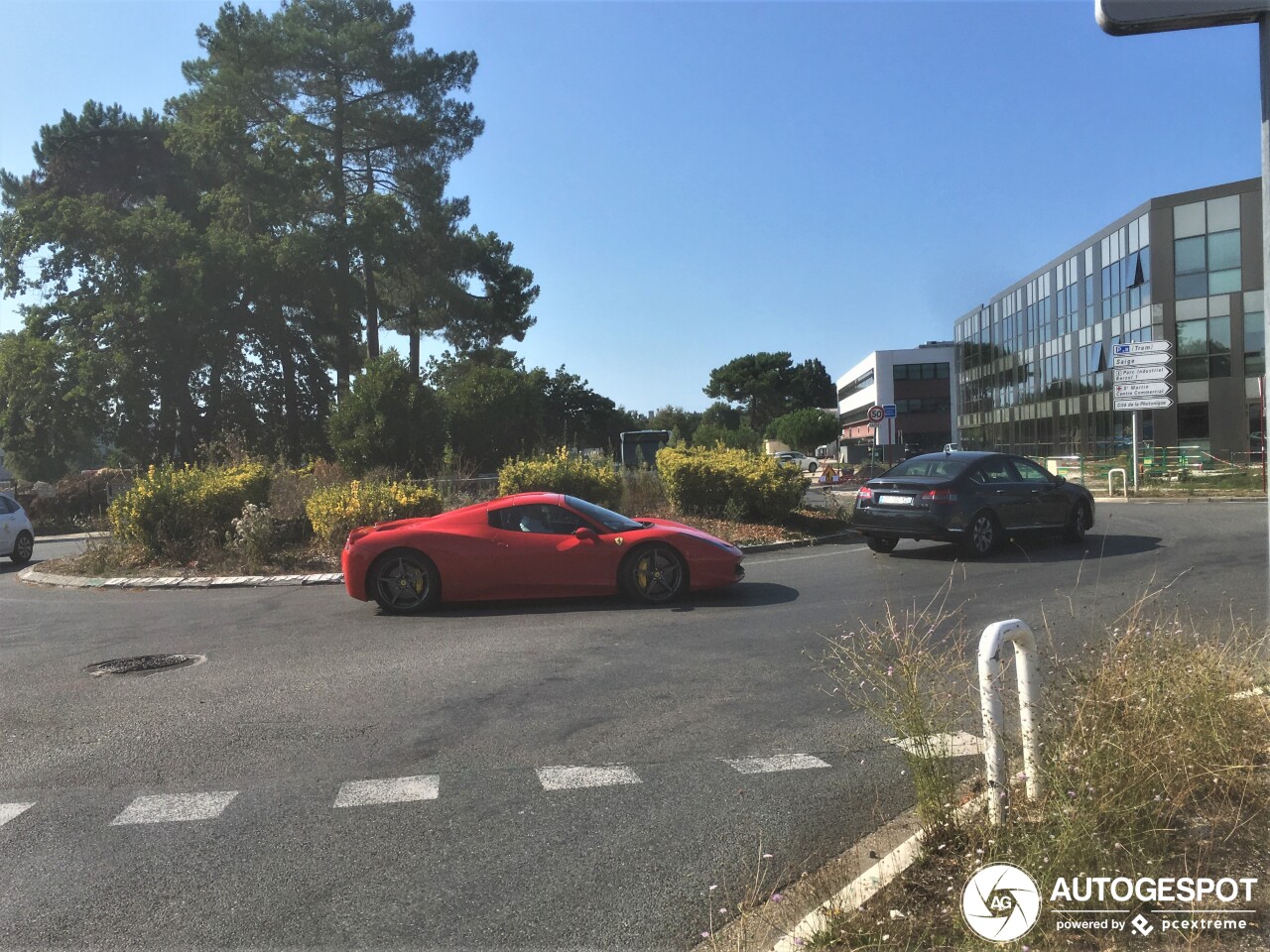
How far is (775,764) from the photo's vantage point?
499 cm

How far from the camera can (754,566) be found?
13086 mm

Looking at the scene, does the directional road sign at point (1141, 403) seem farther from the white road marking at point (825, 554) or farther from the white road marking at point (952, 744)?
the white road marking at point (952, 744)

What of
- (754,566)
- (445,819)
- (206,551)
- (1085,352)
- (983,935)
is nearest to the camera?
(983,935)

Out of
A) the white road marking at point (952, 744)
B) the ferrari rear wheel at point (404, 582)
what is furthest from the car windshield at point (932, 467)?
the white road marking at point (952, 744)

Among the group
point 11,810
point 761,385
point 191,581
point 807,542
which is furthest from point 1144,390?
point 761,385

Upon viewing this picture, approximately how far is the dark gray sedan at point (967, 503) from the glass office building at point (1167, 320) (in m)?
19.3

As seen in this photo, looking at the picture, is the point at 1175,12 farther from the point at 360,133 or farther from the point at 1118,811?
the point at 360,133

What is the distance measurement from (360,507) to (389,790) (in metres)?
10.2

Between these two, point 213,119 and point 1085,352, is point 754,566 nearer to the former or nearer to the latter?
point 213,119

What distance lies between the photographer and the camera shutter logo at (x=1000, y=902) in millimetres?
2932

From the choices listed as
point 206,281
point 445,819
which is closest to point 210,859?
point 445,819

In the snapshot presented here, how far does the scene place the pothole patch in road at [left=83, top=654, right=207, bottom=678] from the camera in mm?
7605

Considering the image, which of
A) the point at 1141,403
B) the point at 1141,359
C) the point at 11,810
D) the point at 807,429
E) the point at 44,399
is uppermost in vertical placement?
the point at 44,399

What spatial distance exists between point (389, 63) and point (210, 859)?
39010mm
